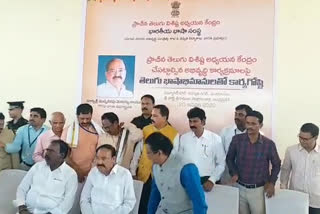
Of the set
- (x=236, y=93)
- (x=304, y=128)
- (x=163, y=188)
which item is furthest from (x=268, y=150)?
(x=163, y=188)

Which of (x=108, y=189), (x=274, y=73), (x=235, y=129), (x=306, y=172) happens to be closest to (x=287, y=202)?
(x=306, y=172)

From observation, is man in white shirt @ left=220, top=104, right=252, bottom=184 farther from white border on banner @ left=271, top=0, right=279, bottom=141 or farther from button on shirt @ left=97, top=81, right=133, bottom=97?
button on shirt @ left=97, top=81, right=133, bottom=97

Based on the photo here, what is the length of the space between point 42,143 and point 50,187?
71 centimetres

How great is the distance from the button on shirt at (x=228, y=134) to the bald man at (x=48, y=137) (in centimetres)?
162

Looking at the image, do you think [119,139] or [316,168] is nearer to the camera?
[316,168]

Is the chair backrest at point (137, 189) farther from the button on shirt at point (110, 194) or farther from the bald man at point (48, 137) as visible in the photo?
the bald man at point (48, 137)

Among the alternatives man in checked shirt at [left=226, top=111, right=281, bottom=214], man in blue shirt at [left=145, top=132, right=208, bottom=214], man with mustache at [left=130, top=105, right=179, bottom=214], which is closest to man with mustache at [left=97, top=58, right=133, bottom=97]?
man with mustache at [left=130, top=105, right=179, bottom=214]

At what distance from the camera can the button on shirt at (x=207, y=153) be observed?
4023mm

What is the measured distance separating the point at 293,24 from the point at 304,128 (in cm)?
131

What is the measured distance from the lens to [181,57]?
498cm

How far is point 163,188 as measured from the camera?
288cm

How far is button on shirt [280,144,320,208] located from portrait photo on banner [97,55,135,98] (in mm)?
1969

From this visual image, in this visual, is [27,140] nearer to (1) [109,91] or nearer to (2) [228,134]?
(1) [109,91]

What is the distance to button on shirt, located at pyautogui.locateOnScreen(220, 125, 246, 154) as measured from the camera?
4.42 m
